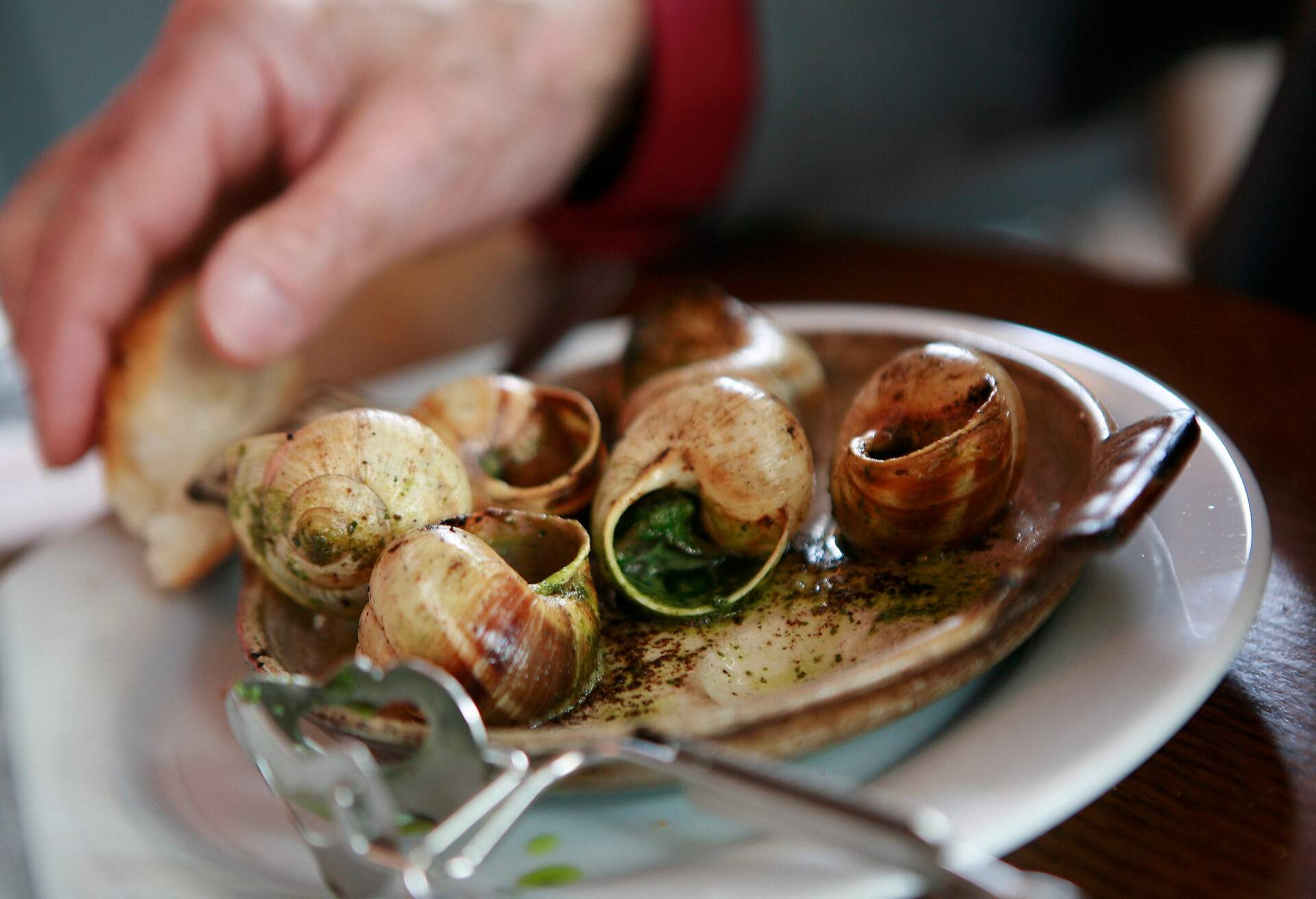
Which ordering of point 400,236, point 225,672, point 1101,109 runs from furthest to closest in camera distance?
point 1101,109 → point 400,236 → point 225,672

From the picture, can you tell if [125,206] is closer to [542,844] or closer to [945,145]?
[542,844]

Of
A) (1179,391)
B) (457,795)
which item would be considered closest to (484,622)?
(457,795)

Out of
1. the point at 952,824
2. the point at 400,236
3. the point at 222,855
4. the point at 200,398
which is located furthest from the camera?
the point at 400,236

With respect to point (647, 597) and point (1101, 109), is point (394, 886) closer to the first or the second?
point (647, 597)

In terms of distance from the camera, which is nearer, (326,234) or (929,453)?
(929,453)

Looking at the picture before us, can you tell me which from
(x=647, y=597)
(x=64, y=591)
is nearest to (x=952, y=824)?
(x=647, y=597)

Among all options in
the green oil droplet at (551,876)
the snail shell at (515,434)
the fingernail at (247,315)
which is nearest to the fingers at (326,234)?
the fingernail at (247,315)
